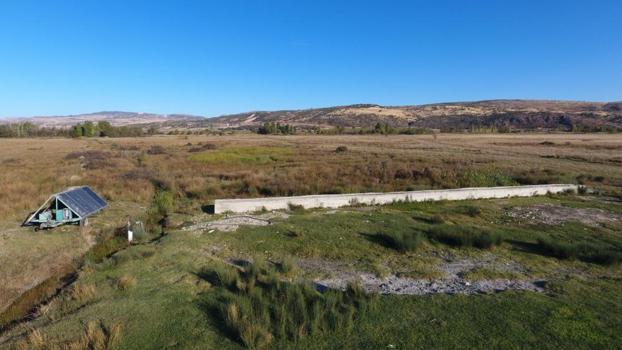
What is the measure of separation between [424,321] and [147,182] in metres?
21.0

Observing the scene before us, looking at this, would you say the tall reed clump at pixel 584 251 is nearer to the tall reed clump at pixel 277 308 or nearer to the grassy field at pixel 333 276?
the grassy field at pixel 333 276

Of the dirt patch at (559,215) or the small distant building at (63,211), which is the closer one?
the small distant building at (63,211)

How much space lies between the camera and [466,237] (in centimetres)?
1195

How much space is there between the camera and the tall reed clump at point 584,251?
1025 centimetres

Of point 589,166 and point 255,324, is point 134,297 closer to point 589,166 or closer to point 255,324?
point 255,324

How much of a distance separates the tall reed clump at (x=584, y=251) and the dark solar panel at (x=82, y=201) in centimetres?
1586

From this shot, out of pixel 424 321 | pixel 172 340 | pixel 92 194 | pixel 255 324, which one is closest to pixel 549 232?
pixel 424 321

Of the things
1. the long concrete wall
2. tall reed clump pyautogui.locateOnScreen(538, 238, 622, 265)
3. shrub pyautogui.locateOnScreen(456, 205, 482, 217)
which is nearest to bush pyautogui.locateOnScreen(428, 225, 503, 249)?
tall reed clump pyautogui.locateOnScreen(538, 238, 622, 265)

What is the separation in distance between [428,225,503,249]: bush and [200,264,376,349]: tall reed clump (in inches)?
216

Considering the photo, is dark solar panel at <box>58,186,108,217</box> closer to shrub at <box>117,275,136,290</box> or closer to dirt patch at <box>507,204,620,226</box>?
shrub at <box>117,275,136,290</box>

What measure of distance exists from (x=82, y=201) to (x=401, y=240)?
12.4m

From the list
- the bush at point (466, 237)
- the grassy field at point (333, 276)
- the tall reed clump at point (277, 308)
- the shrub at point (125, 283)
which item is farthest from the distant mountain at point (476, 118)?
the shrub at point (125, 283)

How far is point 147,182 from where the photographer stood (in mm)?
23766

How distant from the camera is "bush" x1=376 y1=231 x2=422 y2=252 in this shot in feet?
37.2
